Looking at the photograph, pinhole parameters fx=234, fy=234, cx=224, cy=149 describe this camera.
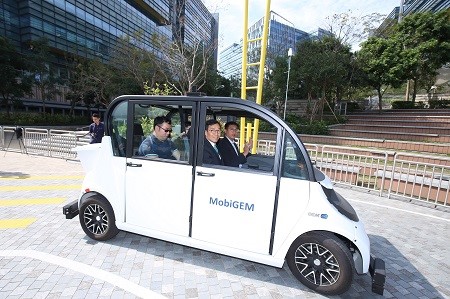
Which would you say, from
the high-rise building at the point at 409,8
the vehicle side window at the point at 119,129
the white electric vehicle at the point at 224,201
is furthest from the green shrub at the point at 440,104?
the vehicle side window at the point at 119,129

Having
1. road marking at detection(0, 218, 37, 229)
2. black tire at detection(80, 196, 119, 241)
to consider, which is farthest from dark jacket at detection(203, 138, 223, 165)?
road marking at detection(0, 218, 37, 229)

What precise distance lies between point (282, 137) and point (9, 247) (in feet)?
13.2

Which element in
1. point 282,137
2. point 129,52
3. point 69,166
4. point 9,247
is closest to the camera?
point 282,137

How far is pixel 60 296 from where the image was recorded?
2.44 metres

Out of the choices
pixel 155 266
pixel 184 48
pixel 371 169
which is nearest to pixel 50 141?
pixel 155 266

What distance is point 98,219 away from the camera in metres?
3.47

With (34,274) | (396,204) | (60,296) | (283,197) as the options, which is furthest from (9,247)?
(396,204)

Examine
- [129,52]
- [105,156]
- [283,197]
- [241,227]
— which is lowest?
[241,227]

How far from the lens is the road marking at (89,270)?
256cm

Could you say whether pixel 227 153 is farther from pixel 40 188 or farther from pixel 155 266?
pixel 40 188

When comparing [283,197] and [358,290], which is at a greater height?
[283,197]

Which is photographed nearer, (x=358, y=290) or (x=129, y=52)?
(x=358, y=290)

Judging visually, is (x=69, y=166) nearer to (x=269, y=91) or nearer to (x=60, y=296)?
(x=60, y=296)

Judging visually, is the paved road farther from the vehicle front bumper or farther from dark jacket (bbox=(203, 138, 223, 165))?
dark jacket (bbox=(203, 138, 223, 165))
